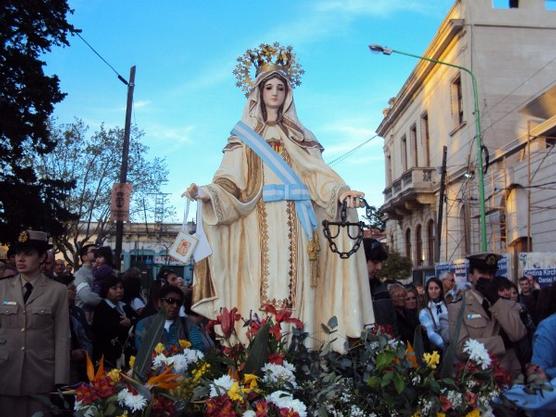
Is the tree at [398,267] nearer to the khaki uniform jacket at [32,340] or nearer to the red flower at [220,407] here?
the khaki uniform jacket at [32,340]

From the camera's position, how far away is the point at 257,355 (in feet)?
9.91

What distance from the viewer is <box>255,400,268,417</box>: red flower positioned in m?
2.64

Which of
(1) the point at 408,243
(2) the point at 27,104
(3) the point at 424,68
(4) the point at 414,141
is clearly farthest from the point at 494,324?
(1) the point at 408,243

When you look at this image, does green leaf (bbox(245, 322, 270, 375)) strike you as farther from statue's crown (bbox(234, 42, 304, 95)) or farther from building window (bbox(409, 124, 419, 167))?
building window (bbox(409, 124, 419, 167))

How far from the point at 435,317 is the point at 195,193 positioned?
3530 millimetres

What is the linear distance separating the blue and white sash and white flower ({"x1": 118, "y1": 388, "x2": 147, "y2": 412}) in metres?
1.99

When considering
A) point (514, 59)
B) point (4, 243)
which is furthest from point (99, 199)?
point (514, 59)

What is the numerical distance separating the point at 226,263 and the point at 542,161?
17100 mm

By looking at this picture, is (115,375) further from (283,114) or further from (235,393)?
(283,114)

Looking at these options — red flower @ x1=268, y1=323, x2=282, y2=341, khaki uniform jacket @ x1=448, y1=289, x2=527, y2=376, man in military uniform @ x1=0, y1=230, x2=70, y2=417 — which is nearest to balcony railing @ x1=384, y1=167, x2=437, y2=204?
khaki uniform jacket @ x1=448, y1=289, x2=527, y2=376

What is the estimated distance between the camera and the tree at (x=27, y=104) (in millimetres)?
16516

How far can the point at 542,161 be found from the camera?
19047 millimetres

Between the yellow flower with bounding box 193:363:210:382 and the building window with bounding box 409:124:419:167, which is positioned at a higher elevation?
the building window with bounding box 409:124:419:167

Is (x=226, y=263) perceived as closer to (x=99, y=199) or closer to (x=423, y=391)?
(x=423, y=391)
